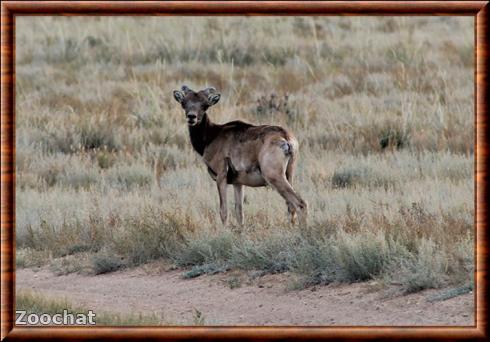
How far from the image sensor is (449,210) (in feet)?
43.2

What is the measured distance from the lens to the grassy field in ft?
40.3

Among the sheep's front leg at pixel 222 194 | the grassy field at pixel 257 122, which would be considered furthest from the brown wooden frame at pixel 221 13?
the sheep's front leg at pixel 222 194

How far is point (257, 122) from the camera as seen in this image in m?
21.9

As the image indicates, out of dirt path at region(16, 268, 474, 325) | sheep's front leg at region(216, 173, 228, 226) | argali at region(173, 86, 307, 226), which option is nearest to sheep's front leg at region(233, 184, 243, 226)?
Answer: argali at region(173, 86, 307, 226)

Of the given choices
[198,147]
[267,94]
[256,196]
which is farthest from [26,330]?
[267,94]

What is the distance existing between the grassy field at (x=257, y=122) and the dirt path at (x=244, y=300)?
0.81 ft

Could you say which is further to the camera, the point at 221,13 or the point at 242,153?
the point at 242,153

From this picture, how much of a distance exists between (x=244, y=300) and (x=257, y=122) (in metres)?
10.7

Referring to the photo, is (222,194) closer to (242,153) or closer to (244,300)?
(242,153)

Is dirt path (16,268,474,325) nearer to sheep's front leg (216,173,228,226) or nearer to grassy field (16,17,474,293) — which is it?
grassy field (16,17,474,293)

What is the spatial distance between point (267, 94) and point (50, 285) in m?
12.5

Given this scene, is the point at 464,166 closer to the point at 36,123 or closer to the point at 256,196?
the point at 256,196

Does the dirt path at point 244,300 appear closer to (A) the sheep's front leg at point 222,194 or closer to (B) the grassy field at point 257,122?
(B) the grassy field at point 257,122

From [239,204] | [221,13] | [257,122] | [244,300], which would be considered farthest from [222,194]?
[257,122]
